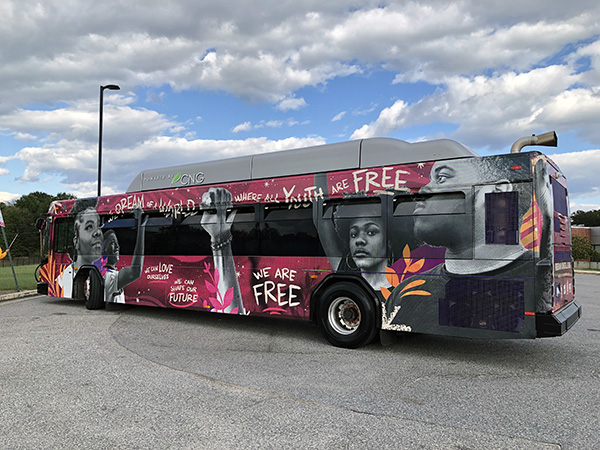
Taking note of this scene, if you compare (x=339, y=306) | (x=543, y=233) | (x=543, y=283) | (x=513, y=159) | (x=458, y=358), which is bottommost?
(x=458, y=358)

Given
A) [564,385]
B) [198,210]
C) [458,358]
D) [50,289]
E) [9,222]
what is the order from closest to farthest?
[564,385], [458,358], [198,210], [50,289], [9,222]

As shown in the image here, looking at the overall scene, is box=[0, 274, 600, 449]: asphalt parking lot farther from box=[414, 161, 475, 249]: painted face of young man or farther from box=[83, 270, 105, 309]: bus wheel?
box=[83, 270, 105, 309]: bus wheel

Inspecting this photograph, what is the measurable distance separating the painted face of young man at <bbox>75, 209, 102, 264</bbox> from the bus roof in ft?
5.82

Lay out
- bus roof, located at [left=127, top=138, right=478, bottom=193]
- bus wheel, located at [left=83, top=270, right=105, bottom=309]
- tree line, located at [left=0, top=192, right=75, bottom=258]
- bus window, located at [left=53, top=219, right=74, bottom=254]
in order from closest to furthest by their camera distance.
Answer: bus roof, located at [left=127, top=138, right=478, bottom=193], bus wheel, located at [left=83, top=270, right=105, bottom=309], bus window, located at [left=53, top=219, right=74, bottom=254], tree line, located at [left=0, top=192, right=75, bottom=258]

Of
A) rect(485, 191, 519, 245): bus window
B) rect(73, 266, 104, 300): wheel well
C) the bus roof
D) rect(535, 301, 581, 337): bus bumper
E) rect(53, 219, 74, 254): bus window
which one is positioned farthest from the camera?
rect(53, 219, 74, 254): bus window

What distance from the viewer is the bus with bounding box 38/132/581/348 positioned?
6031mm

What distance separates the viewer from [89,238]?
1165 cm

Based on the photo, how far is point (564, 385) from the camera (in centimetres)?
540

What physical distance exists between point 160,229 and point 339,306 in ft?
14.9

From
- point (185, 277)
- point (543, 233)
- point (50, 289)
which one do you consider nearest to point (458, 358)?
point (543, 233)

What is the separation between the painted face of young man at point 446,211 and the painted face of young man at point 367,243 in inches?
23.2

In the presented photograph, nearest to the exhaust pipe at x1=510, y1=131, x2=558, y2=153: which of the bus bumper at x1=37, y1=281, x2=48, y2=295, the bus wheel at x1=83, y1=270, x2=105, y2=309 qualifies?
the bus wheel at x1=83, y1=270, x2=105, y2=309

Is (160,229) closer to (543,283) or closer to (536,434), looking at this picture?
(543,283)

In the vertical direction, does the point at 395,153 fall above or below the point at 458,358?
above
